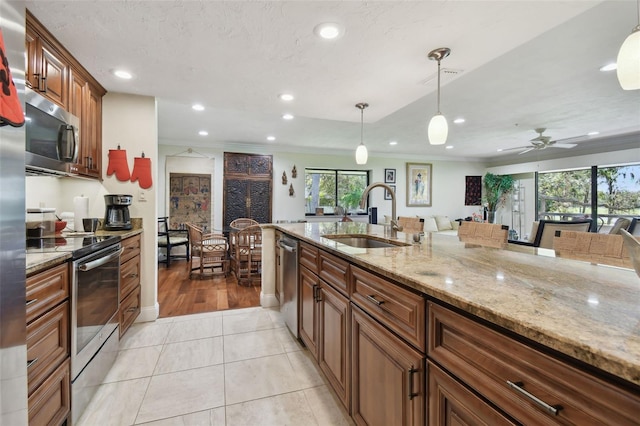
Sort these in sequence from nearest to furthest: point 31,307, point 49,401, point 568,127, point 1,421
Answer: point 1,421 → point 31,307 → point 49,401 → point 568,127

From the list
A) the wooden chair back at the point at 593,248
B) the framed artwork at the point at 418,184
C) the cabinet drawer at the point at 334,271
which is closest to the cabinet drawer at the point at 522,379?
the cabinet drawer at the point at 334,271

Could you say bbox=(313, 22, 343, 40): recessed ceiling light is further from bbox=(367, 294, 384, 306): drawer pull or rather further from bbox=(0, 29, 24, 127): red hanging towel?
bbox=(367, 294, 384, 306): drawer pull

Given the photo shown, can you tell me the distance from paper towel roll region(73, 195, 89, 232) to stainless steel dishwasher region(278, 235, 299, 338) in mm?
1716

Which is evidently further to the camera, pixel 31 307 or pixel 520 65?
pixel 520 65

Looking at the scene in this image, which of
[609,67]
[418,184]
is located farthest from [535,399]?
[418,184]

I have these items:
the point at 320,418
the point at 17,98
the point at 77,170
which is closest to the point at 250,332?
the point at 320,418

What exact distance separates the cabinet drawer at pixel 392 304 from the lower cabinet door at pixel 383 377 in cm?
4

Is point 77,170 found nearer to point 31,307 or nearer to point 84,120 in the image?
point 84,120

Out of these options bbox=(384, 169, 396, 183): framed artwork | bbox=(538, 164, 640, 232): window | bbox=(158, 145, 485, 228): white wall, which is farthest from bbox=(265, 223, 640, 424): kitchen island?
bbox=(384, 169, 396, 183): framed artwork

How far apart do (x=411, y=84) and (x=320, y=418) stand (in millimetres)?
2588

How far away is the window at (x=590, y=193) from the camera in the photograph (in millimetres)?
5336

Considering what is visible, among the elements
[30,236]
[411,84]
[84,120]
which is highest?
[411,84]

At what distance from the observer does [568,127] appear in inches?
182

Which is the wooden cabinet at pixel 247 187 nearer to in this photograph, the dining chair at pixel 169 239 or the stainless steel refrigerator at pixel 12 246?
the dining chair at pixel 169 239
